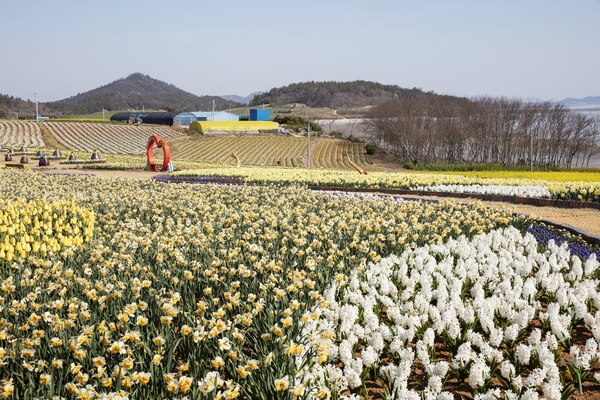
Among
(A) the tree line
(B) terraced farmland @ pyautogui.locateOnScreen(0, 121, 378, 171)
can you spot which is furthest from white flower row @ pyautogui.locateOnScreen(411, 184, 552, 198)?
(A) the tree line

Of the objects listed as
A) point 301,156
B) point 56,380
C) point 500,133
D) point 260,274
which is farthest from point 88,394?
point 500,133

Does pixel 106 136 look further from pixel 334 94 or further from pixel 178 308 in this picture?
pixel 334 94

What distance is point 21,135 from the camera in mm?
67188

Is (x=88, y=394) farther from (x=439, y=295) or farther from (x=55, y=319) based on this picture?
(x=439, y=295)

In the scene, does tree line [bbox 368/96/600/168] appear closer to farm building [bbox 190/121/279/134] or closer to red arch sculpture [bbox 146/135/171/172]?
farm building [bbox 190/121/279/134]

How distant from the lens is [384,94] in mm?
172125

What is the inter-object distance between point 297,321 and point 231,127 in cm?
8298

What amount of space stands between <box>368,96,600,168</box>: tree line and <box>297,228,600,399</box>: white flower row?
5768 cm

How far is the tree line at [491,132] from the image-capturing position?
63156mm

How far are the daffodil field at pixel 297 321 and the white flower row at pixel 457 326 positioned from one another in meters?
0.02

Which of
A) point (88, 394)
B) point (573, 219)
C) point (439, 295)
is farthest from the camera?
point (573, 219)

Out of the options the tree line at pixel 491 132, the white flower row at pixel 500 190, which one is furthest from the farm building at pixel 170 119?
the white flower row at pixel 500 190

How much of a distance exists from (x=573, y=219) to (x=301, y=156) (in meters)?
51.9

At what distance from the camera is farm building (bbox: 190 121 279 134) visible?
82.5 meters
